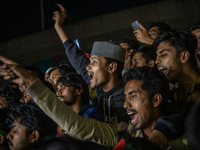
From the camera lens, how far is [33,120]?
171 cm

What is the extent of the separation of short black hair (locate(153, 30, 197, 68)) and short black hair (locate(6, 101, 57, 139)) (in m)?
1.33

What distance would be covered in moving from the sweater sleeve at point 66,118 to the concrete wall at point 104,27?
4525mm

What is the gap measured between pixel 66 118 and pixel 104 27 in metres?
4.72

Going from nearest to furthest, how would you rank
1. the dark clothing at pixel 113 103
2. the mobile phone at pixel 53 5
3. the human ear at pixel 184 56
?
the dark clothing at pixel 113 103, the human ear at pixel 184 56, the mobile phone at pixel 53 5

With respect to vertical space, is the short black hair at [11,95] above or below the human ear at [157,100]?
below

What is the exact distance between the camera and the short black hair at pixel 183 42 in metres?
2.10

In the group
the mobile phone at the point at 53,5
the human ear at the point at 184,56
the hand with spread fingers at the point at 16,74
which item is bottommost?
the human ear at the point at 184,56

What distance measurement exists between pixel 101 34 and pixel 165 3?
1732mm

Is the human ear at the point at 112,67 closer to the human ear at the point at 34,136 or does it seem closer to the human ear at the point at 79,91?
the human ear at the point at 79,91

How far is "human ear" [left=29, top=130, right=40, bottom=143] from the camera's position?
163 centimetres

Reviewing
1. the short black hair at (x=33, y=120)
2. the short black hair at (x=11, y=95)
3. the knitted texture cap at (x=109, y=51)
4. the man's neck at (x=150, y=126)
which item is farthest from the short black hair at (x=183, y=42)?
the short black hair at (x=11, y=95)

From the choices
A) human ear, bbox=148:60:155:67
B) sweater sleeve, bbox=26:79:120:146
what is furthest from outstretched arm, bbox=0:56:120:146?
human ear, bbox=148:60:155:67

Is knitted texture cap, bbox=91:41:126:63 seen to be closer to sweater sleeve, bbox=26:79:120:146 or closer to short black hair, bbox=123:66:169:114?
short black hair, bbox=123:66:169:114

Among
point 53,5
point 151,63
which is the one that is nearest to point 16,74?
point 151,63
